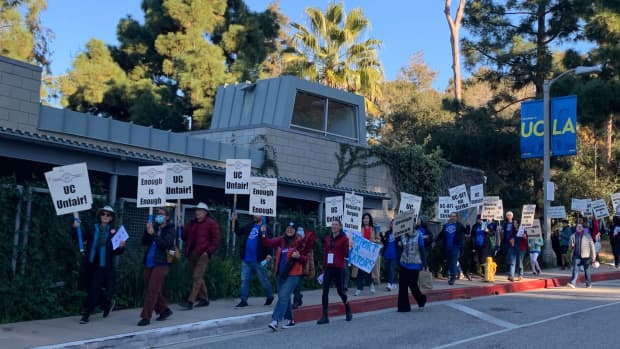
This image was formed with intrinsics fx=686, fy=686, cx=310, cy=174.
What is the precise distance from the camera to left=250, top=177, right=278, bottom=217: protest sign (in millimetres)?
13203

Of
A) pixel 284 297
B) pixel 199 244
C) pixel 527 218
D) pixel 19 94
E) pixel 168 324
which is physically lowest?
pixel 168 324

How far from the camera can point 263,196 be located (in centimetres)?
1327

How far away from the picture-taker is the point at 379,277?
16875mm

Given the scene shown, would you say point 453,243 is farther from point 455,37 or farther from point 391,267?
point 455,37

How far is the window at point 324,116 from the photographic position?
2114cm

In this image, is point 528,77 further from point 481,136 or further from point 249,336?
point 249,336

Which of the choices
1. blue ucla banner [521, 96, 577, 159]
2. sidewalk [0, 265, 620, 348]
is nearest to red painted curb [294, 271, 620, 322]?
sidewalk [0, 265, 620, 348]

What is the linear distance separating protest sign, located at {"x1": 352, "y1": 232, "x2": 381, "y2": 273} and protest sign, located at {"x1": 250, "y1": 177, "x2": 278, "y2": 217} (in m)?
1.83

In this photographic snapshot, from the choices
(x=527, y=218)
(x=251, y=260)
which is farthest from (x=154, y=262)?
(x=527, y=218)

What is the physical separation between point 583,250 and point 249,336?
1062 cm

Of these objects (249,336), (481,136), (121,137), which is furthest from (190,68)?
(249,336)

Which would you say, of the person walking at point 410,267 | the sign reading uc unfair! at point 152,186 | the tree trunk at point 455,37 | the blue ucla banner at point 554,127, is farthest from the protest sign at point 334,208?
the tree trunk at point 455,37

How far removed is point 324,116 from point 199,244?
10.6 m

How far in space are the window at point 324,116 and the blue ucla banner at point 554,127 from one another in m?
6.28
